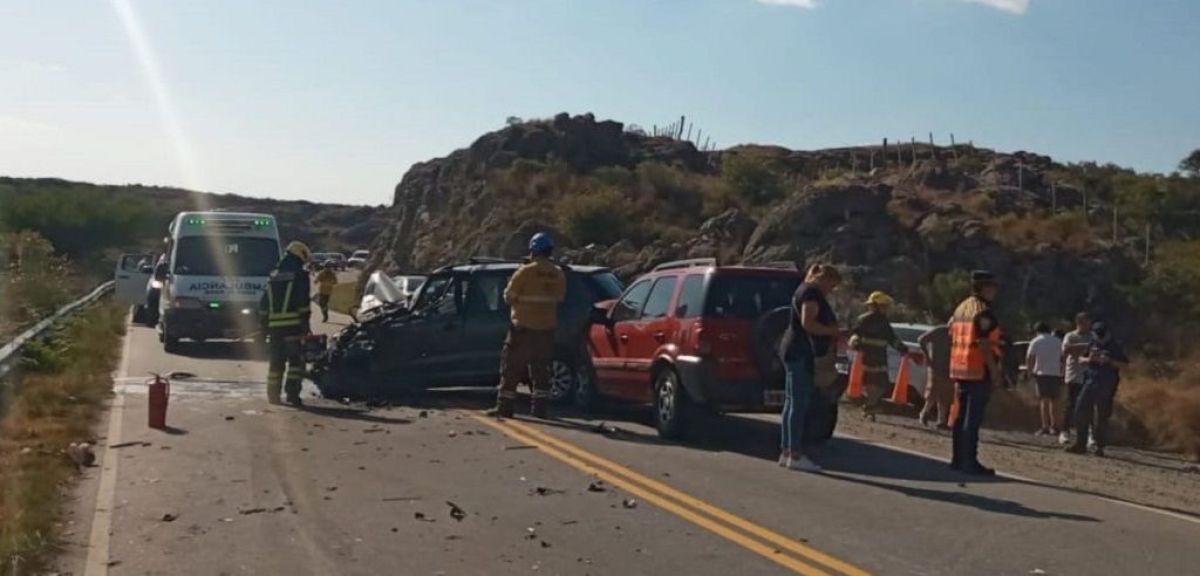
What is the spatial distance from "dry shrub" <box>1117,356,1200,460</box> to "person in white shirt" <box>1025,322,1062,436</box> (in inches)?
110

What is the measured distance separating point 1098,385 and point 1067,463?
2344 mm

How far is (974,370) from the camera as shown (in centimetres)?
1245

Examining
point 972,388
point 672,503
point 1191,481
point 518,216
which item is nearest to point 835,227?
point 518,216

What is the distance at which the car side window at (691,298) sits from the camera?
13.8 m

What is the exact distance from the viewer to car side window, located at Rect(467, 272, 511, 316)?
1777 centimetres

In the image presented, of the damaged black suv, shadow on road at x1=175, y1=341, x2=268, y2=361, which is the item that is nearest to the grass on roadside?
shadow on road at x1=175, y1=341, x2=268, y2=361

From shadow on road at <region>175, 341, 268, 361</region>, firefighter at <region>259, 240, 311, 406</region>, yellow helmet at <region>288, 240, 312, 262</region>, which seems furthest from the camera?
shadow on road at <region>175, 341, 268, 361</region>

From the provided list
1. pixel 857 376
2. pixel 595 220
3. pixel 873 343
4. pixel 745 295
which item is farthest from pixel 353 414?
pixel 595 220

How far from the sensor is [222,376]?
20.9m

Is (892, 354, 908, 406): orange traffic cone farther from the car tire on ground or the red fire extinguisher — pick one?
the red fire extinguisher

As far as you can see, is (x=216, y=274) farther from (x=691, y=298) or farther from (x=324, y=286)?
(x=691, y=298)

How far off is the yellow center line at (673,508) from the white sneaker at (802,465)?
1.56 m

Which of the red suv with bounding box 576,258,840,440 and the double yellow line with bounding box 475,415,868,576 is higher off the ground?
the red suv with bounding box 576,258,840,440

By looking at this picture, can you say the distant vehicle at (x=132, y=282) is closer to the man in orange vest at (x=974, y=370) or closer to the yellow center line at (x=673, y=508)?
the yellow center line at (x=673, y=508)
